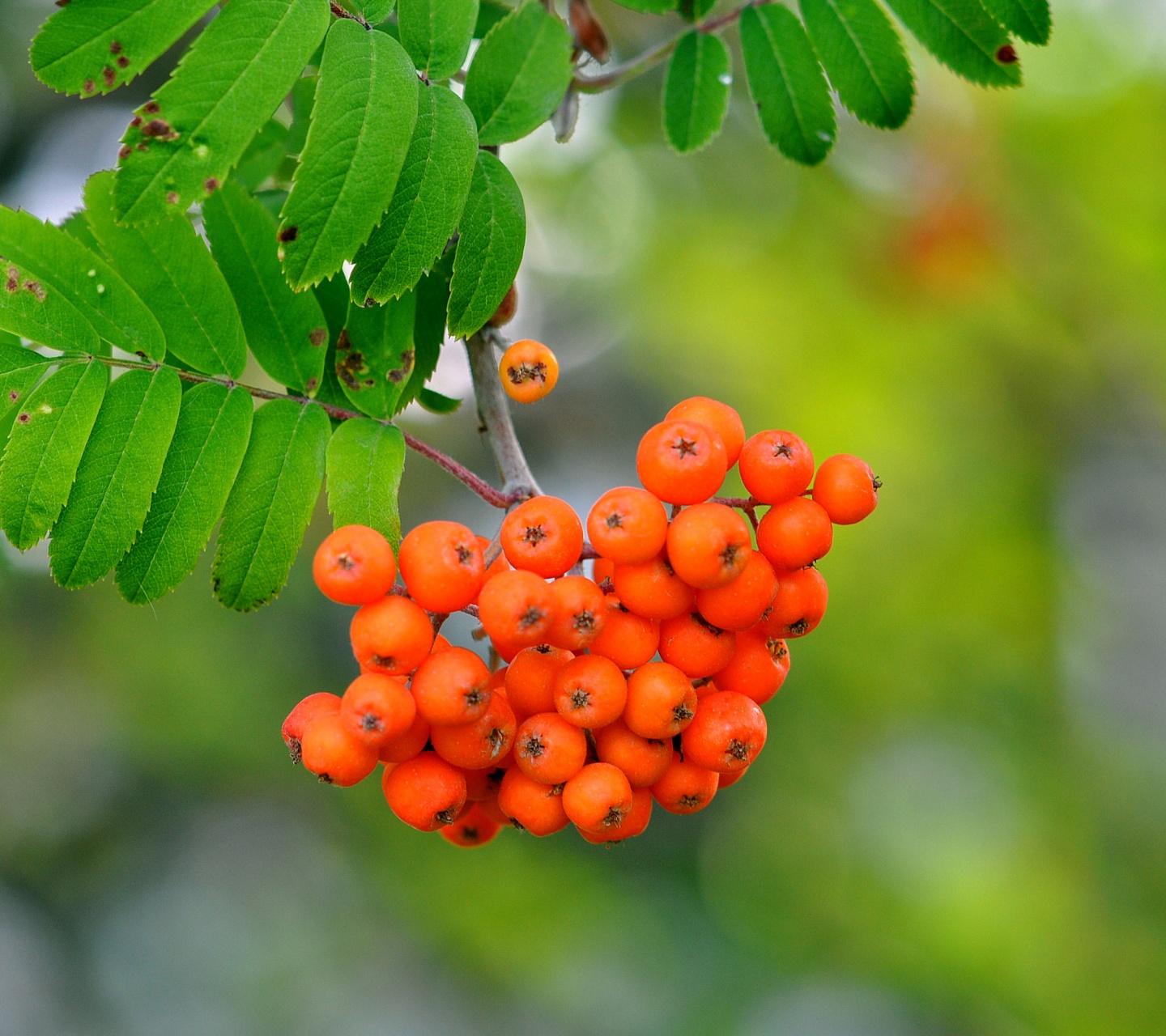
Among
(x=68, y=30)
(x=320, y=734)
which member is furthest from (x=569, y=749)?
(x=68, y=30)

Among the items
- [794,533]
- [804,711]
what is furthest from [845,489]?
[804,711]

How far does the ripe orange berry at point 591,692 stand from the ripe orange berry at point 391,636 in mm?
217

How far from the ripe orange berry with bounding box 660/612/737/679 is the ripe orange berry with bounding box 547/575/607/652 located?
15cm

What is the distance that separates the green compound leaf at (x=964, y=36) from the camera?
1734 mm

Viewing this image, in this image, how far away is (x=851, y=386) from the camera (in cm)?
599

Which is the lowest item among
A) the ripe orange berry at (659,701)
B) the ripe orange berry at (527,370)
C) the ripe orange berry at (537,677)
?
the ripe orange berry at (537,677)

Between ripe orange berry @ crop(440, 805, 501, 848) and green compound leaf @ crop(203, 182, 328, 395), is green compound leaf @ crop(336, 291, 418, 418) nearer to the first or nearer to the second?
green compound leaf @ crop(203, 182, 328, 395)

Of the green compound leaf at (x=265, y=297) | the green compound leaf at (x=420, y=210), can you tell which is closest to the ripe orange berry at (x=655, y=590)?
the green compound leaf at (x=420, y=210)

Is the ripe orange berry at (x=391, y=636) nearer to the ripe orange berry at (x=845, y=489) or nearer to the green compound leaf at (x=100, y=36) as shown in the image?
the ripe orange berry at (x=845, y=489)

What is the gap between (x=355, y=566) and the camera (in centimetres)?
120

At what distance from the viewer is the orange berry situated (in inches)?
50.7

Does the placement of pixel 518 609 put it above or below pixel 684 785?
above

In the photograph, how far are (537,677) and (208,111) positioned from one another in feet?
3.09

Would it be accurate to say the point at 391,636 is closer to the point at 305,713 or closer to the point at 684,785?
the point at 305,713
